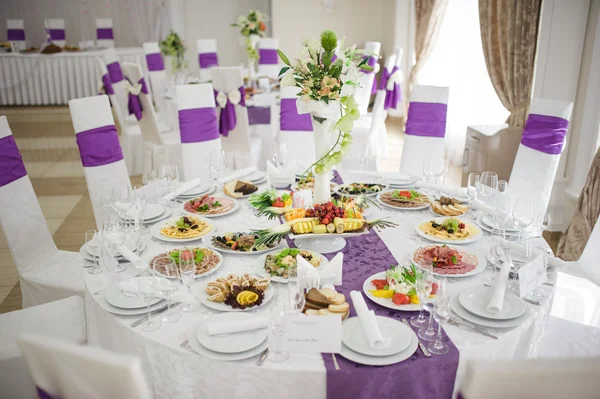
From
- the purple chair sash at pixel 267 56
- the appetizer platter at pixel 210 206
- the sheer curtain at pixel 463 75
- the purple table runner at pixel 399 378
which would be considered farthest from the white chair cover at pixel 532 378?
the purple chair sash at pixel 267 56

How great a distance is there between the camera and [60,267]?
2764 millimetres

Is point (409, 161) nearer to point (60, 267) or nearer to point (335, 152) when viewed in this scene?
point (335, 152)

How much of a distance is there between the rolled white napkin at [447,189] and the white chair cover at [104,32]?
9033 mm

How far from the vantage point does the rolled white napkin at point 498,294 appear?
1.70 meters

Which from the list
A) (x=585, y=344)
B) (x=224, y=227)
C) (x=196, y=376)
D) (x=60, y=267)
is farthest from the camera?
(x=60, y=267)

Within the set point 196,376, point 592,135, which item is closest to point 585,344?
point 196,376

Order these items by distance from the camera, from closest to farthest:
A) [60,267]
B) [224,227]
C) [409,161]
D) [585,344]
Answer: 1. [585,344]
2. [224,227]
3. [60,267]
4. [409,161]

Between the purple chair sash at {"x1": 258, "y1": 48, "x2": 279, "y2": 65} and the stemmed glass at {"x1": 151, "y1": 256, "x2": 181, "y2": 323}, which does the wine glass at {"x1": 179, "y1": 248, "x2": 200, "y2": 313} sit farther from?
the purple chair sash at {"x1": 258, "y1": 48, "x2": 279, "y2": 65}

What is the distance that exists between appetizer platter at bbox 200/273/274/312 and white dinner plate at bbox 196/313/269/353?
0.09 meters

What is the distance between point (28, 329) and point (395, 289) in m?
1.51

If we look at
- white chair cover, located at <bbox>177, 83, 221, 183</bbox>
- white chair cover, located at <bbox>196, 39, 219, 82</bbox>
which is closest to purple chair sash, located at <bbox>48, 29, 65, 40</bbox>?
white chair cover, located at <bbox>196, 39, 219, 82</bbox>

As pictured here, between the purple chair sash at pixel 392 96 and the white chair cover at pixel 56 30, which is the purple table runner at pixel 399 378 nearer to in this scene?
the purple chair sash at pixel 392 96

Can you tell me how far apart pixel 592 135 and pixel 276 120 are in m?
2.78

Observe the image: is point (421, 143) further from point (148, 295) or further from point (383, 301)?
point (148, 295)
